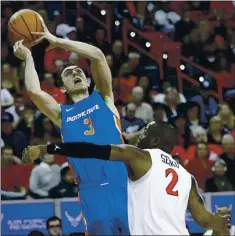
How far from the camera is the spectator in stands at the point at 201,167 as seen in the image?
11.9 meters

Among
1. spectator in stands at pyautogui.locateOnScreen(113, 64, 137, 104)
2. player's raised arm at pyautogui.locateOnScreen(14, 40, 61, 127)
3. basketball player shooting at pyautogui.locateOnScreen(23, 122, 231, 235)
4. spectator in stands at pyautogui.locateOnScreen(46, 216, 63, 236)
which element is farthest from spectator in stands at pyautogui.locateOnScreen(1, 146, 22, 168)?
basketball player shooting at pyautogui.locateOnScreen(23, 122, 231, 235)

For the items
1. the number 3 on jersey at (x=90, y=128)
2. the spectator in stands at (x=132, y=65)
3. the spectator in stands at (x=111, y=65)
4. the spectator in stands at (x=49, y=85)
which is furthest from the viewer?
the spectator in stands at (x=132, y=65)

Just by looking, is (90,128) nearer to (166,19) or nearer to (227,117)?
(227,117)

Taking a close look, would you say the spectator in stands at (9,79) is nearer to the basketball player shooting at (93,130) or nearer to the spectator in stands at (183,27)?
the spectator in stands at (183,27)

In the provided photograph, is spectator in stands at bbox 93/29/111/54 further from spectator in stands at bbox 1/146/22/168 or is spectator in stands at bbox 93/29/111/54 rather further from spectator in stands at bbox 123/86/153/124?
spectator in stands at bbox 1/146/22/168

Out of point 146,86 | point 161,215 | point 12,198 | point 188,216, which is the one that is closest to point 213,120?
point 146,86

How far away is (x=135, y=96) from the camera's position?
13.9m

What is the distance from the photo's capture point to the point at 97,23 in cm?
1611

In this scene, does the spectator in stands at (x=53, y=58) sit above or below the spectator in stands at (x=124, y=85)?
above

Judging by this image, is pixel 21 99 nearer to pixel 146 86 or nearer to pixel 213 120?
pixel 146 86

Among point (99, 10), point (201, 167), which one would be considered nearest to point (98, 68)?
point (201, 167)

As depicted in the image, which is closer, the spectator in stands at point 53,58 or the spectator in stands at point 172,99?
the spectator in stands at point 172,99

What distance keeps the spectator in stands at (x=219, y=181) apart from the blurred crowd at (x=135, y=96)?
15 mm

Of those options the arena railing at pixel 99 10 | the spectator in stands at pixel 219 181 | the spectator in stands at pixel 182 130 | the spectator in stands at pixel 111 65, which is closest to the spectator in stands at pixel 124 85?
the spectator in stands at pixel 111 65
